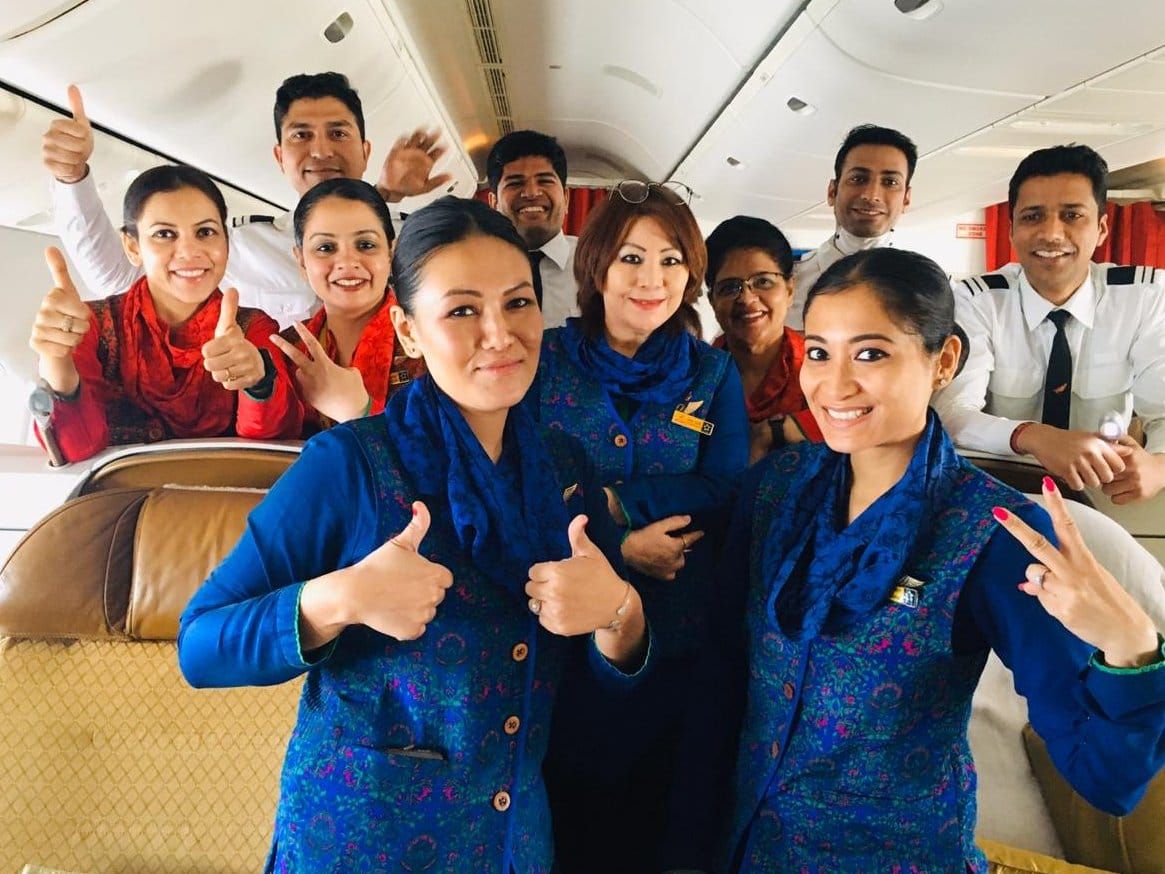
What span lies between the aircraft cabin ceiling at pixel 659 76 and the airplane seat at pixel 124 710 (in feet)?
3.90

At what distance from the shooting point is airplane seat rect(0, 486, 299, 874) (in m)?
1.62

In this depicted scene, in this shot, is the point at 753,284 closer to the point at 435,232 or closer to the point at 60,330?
the point at 435,232

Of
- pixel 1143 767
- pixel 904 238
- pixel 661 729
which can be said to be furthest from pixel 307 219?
pixel 904 238

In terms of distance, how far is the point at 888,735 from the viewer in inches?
44.1

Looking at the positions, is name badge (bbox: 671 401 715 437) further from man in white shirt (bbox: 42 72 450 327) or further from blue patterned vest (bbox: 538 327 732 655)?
man in white shirt (bbox: 42 72 450 327)

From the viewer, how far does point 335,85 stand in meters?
2.48

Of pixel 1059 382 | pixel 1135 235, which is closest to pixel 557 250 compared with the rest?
pixel 1059 382

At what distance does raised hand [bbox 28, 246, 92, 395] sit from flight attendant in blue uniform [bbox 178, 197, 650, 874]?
4.01ft

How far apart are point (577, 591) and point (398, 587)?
25 centimetres

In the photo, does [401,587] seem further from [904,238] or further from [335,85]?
[904,238]

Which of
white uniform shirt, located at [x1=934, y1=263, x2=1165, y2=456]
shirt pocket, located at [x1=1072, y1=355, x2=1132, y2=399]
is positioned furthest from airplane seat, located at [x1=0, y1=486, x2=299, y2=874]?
shirt pocket, located at [x1=1072, y1=355, x2=1132, y2=399]

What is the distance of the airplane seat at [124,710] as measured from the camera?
162 centimetres

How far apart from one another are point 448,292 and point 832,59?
3279 millimetres

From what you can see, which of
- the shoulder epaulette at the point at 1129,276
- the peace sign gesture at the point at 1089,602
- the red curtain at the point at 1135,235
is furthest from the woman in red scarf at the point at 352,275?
the red curtain at the point at 1135,235
